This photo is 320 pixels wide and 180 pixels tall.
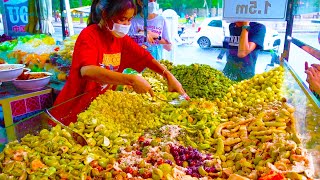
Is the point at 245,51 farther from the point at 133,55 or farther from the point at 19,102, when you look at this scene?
the point at 19,102

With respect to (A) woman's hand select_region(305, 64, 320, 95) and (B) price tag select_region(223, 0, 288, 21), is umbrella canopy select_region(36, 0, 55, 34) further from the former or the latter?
(A) woman's hand select_region(305, 64, 320, 95)

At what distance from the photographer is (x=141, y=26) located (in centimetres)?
410

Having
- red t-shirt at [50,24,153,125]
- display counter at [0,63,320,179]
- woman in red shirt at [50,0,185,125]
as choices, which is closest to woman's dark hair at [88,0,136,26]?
woman in red shirt at [50,0,185,125]

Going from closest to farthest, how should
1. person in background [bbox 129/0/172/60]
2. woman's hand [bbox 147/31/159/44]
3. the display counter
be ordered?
the display counter < woman's hand [bbox 147/31/159/44] < person in background [bbox 129/0/172/60]

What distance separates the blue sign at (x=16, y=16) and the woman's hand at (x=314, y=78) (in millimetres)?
5389

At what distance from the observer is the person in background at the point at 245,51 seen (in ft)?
10.4

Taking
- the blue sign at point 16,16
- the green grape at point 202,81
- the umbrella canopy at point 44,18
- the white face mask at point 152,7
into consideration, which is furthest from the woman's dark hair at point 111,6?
the blue sign at point 16,16

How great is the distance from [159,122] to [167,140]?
0.25 meters

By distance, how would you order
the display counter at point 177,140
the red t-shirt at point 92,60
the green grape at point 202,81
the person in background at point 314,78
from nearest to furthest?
the display counter at point 177,140 → the person in background at point 314,78 → the red t-shirt at point 92,60 → the green grape at point 202,81

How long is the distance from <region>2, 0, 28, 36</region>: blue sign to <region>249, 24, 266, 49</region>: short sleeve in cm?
447

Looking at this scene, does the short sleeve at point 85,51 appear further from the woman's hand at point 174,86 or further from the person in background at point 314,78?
the person in background at point 314,78

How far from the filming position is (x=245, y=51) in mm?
3186

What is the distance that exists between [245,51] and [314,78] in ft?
4.43

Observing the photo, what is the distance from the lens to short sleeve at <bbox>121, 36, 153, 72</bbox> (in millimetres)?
2648
